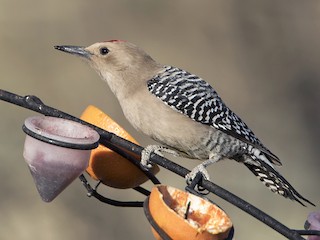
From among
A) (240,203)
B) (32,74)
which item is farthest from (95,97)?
(240,203)

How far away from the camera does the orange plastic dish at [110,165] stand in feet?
10.6

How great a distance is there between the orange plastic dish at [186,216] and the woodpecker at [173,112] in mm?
1299

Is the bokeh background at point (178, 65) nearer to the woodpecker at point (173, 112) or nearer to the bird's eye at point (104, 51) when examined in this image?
the woodpecker at point (173, 112)

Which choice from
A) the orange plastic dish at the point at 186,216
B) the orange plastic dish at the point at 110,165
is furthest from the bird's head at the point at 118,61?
the orange plastic dish at the point at 186,216

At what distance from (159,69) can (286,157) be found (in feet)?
12.8

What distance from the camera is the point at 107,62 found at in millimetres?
4160

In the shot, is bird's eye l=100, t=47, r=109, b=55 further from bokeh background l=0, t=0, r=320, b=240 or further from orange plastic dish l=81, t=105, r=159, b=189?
bokeh background l=0, t=0, r=320, b=240

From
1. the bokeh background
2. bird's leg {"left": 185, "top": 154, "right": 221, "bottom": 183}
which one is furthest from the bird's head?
the bokeh background

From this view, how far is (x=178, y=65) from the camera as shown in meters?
8.26

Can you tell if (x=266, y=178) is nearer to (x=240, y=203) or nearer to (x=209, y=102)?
(x=209, y=102)

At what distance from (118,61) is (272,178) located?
3.15 ft

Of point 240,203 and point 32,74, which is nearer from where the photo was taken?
point 240,203

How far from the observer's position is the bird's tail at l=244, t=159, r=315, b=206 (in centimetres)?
397

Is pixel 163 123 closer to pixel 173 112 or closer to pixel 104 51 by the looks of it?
pixel 173 112
